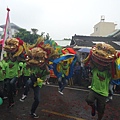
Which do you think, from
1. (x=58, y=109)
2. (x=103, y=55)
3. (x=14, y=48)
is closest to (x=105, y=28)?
(x=58, y=109)

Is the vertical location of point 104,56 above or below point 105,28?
below

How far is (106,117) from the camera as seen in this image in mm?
5320

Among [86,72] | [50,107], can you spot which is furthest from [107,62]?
[86,72]

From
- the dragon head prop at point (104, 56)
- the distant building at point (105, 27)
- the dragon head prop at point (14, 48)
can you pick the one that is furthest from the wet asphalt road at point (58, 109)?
the distant building at point (105, 27)

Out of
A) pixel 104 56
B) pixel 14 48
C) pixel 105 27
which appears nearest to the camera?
pixel 104 56

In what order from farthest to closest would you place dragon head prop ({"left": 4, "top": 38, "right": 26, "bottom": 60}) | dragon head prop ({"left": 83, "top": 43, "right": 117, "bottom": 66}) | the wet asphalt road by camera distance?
dragon head prop ({"left": 4, "top": 38, "right": 26, "bottom": 60}) → the wet asphalt road → dragon head prop ({"left": 83, "top": 43, "right": 117, "bottom": 66})

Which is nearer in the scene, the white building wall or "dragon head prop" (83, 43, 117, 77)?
"dragon head prop" (83, 43, 117, 77)

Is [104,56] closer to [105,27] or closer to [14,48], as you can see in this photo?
[14,48]

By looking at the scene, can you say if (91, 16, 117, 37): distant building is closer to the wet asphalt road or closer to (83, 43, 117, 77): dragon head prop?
the wet asphalt road

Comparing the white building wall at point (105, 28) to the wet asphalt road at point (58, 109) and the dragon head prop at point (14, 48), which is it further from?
the dragon head prop at point (14, 48)

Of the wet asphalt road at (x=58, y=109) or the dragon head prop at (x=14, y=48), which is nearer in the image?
the wet asphalt road at (x=58, y=109)

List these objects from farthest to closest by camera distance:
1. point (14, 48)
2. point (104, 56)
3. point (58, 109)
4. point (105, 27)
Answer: point (105, 27) → point (58, 109) → point (14, 48) → point (104, 56)

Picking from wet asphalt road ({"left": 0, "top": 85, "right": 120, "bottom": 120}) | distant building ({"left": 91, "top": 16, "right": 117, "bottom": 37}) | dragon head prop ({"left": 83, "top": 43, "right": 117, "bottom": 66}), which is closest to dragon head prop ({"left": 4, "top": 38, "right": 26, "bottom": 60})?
wet asphalt road ({"left": 0, "top": 85, "right": 120, "bottom": 120})

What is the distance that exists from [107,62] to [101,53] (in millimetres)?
243
